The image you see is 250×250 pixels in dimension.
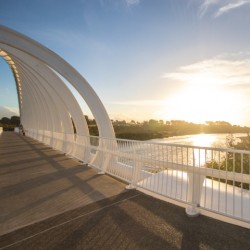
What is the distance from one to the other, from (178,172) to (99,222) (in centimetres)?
351

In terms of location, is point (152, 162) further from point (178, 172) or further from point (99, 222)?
point (99, 222)

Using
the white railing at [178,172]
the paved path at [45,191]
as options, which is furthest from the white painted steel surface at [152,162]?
the paved path at [45,191]

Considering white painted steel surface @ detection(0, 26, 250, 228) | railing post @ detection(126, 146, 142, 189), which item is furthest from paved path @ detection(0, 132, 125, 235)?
white painted steel surface @ detection(0, 26, 250, 228)

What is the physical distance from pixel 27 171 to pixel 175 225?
7241 millimetres

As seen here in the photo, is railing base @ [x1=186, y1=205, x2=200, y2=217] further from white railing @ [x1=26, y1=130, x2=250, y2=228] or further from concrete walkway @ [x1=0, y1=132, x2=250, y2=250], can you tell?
concrete walkway @ [x1=0, y1=132, x2=250, y2=250]

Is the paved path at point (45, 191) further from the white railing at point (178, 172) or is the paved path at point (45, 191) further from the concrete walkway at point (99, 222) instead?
the white railing at point (178, 172)

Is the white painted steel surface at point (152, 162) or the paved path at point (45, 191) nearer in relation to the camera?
the white painted steel surface at point (152, 162)

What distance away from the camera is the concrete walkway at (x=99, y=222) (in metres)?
4.01

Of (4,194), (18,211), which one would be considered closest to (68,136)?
(4,194)

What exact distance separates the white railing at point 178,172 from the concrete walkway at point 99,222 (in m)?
0.32

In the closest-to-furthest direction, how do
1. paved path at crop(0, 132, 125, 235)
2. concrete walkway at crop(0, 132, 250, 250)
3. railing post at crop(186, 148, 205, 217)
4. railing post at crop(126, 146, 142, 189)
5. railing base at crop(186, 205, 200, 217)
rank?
concrete walkway at crop(0, 132, 250, 250), railing base at crop(186, 205, 200, 217), railing post at crop(186, 148, 205, 217), paved path at crop(0, 132, 125, 235), railing post at crop(126, 146, 142, 189)

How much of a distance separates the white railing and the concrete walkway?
0.32 metres

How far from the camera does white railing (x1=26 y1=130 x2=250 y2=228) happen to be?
481cm

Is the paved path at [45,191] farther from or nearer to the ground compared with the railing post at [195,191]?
nearer to the ground
